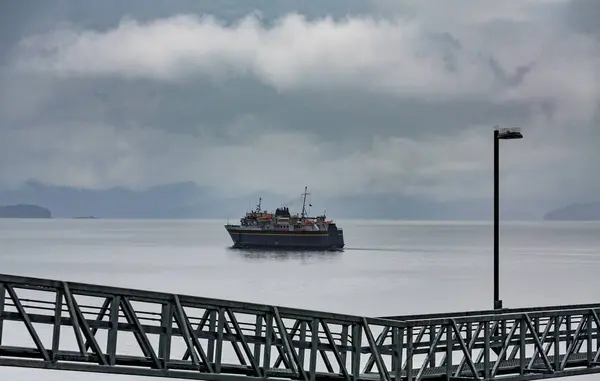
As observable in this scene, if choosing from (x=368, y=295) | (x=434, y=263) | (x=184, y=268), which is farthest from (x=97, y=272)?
(x=434, y=263)

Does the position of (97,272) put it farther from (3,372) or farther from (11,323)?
(3,372)

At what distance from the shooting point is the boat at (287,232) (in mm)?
161875

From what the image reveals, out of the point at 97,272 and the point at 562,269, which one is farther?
the point at 562,269

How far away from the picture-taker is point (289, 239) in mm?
163500

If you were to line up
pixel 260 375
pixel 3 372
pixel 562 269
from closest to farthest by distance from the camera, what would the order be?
pixel 260 375 → pixel 3 372 → pixel 562 269

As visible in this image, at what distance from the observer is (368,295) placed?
3388 inches

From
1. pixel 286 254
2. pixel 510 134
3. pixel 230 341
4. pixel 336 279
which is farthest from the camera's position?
pixel 286 254

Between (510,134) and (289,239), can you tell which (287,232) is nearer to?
(289,239)

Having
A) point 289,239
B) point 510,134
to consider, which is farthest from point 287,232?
point 510,134

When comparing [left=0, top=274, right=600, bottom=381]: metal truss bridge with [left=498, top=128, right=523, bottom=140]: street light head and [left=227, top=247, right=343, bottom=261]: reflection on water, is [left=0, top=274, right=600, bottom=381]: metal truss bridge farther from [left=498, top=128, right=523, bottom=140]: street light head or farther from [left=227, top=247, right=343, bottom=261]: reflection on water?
[left=227, top=247, right=343, bottom=261]: reflection on water

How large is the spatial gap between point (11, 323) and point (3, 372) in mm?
14230

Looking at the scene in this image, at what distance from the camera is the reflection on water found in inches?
5832

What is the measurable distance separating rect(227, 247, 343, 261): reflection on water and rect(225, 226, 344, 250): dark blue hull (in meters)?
0.95

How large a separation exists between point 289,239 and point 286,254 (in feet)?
18.1
